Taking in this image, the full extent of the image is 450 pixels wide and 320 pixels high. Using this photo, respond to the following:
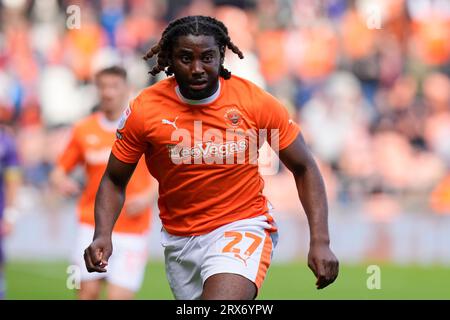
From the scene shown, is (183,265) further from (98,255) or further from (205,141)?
(205,141)

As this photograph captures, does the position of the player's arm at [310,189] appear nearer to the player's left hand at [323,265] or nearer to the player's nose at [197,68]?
the player's left hand at [323,265]

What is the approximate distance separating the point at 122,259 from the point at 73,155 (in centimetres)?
121

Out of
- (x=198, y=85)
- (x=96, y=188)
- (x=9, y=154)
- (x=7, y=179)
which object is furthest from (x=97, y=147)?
(x=198, y=85)

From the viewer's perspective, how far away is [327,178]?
1658 cm

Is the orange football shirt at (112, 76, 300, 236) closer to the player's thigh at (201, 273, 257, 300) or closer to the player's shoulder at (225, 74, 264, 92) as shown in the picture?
the player's shoulder at (225, 74, 264, 92)

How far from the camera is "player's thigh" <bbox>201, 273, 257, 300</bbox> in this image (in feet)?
21.4

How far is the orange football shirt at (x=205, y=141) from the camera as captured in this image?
693 centimetres

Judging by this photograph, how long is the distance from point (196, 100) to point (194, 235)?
2.94 ft

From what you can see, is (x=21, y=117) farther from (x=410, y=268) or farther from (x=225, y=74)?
(x=225, y=74)

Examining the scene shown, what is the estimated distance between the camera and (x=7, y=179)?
40.0 feet

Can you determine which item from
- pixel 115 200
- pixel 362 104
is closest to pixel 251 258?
Answer: pixel 115 200

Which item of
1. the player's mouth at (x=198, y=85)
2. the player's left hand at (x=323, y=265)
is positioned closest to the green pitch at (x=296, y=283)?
the player's left hand at (x=323, y=265)

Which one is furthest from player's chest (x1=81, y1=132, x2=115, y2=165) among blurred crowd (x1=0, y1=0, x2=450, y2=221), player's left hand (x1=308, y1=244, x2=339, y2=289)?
blurred crowd (x1=0, y1=0, x2=450, y2=221)

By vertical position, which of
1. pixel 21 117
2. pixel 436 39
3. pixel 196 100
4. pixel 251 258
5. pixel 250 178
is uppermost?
pixel 436 39
